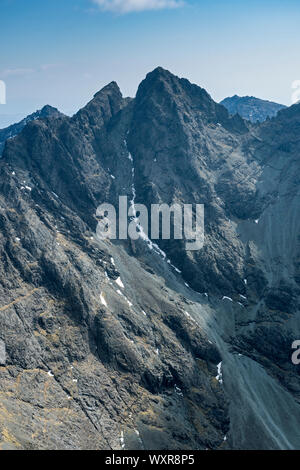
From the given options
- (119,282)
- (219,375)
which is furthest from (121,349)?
(219,375)

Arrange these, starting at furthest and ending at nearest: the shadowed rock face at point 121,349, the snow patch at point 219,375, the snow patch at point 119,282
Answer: the snow patch at point 119,282
the snow patch at point 219,375
the shadowed rock face at point 121,349

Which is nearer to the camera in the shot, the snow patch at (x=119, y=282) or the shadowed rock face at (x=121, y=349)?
the shadowed rock face at (x=121, y=349)

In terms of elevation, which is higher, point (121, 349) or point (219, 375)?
point (121, 349)

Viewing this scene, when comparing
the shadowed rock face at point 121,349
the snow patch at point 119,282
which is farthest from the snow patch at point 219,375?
the snow patch at point 119,282

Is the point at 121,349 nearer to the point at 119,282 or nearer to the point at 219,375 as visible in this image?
the point at 119,282

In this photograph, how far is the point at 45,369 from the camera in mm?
124000

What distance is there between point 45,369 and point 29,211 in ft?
240

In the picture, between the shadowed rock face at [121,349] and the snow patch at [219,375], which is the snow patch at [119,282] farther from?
the snow patch at [219,375]

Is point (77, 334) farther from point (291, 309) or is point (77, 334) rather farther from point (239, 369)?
point (291, 309)

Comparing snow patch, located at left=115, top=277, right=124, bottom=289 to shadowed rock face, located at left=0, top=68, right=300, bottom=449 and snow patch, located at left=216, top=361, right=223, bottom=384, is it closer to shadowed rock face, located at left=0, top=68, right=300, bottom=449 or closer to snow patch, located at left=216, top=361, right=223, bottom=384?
shadowed rock face, located at left=0, top=68, right=300, bottom=449

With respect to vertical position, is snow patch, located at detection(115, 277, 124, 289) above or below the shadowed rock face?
above

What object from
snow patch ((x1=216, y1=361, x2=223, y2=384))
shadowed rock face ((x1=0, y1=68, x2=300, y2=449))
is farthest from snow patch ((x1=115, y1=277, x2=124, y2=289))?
snow patch ((x1=216, y1=361, x2=223, y2=384))

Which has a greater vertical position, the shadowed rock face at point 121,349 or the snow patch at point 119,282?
the snow patch at point 119,282
